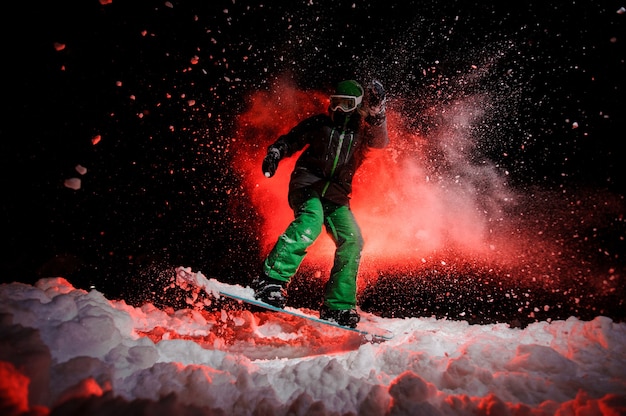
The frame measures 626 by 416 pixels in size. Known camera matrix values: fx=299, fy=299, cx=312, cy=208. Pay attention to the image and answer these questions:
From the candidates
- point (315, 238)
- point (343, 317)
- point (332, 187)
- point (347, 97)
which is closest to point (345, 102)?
point (347, 97)

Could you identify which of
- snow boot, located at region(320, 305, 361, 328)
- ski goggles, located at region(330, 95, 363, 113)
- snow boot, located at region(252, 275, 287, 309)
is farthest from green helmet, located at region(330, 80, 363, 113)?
snow boot, located at region(320, 305, 361, 328)

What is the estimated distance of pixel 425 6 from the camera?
4.04 metres

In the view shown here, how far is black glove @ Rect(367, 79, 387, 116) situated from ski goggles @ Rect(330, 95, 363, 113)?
14 cm

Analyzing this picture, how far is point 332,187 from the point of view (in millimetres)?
3223

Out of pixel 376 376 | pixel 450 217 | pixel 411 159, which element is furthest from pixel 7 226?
pixel 450 217

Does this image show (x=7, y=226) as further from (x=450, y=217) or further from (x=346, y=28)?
(x=450, y=217)

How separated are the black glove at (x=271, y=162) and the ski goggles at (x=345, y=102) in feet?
2.65

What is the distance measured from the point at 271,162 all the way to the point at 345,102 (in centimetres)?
102

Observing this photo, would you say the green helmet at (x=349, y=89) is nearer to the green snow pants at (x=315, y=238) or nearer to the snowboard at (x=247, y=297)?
the green snow pants at (x=315, y=238)

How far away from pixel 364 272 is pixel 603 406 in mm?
3751

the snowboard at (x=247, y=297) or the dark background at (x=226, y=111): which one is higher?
the dark background at (x=226, y=111)

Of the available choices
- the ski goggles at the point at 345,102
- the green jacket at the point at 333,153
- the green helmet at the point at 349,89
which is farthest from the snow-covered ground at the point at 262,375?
the green helmet at the point at 349,89

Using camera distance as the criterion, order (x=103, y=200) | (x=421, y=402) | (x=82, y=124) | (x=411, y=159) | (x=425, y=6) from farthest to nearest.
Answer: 1. (x=411, y=159)
2. (x=425, y=6)
3. (x=103, y=200)
4. (x=82, y=124)
5. (x=421, y=402)

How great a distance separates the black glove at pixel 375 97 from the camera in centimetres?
305
